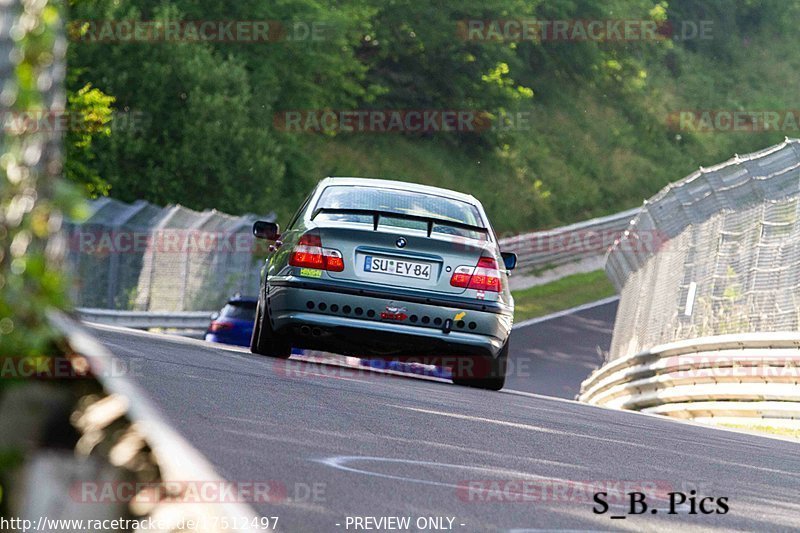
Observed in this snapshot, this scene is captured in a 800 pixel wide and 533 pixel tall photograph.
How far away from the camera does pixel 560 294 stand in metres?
43.2

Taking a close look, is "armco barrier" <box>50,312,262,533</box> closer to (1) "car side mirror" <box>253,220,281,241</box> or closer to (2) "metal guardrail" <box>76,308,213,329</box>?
(1) "car side mirror" <box>253,220,281,241</box>

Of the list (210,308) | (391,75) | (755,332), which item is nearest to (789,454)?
(755,332)

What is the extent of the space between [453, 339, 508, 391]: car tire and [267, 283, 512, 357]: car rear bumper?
562mm

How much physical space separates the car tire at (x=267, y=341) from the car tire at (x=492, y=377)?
142 cm

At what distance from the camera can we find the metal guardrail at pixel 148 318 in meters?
27.0

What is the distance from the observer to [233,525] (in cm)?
285

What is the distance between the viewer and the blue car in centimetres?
2161

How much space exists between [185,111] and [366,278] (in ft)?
118

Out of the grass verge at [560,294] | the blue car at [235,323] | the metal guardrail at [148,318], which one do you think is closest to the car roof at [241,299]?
the blue car at [235,323]

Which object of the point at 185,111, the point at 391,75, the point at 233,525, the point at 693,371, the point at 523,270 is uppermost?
the point at 391,75

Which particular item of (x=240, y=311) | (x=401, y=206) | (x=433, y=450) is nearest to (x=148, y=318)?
(x=240, y=311)

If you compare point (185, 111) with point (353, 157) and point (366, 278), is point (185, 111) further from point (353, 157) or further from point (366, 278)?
point (366, 278)

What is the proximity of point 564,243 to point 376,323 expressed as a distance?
1472 inches

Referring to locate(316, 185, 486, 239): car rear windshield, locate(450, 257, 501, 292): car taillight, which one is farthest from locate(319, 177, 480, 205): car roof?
locate(450, 257, 501, 292): car taillight
